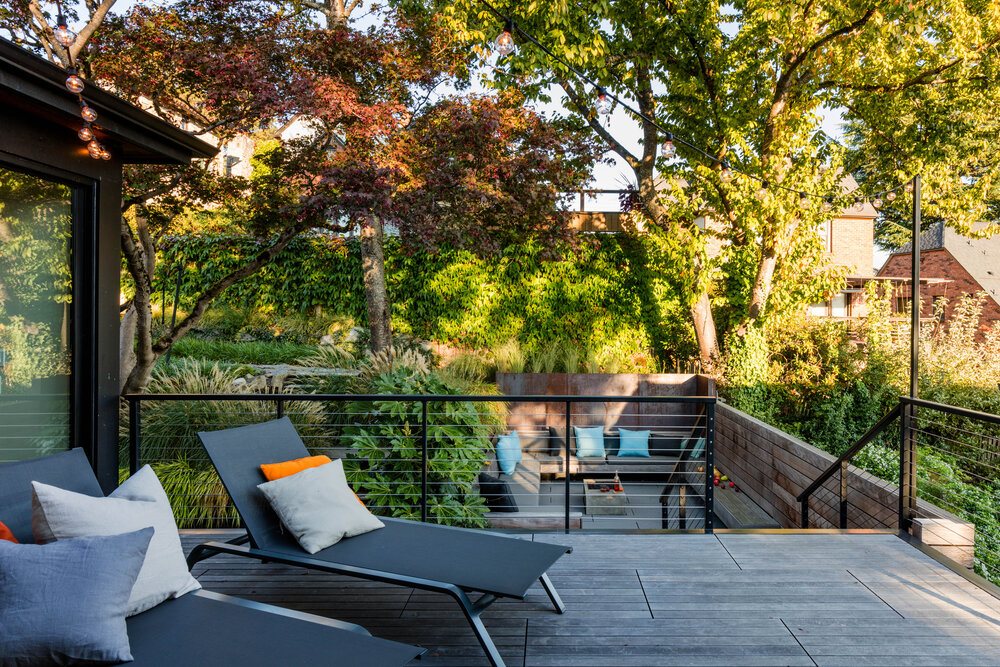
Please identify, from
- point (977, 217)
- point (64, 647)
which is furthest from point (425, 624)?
point (977, 217)

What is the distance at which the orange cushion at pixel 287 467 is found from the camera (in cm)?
318

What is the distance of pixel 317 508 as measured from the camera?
118 inches

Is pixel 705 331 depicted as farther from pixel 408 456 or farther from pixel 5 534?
pixel 5 534

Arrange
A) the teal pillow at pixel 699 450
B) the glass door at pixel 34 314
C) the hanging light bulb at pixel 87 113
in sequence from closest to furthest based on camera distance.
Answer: the hanging light bulb at pixel 87 113, the glass door at pixel 34 314, the teal pillow at pixel 699 450

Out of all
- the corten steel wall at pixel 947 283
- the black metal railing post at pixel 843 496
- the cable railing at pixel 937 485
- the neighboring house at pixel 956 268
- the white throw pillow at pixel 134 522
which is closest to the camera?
the white throw pillow at pixel 134 522

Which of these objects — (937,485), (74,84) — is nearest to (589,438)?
(937,485)

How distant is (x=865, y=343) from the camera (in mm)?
8766

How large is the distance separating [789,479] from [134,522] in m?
5.68

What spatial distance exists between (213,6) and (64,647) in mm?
5213

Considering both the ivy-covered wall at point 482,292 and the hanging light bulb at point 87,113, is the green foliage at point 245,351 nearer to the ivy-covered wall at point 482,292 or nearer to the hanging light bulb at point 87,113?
the ivy-covered wall at point 482,292

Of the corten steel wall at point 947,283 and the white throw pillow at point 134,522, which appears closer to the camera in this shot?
the white throw pillow at point 134,522

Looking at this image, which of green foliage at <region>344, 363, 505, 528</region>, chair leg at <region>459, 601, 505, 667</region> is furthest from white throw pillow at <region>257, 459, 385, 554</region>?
green foliage at <region>344, 363, 505, 528</region>

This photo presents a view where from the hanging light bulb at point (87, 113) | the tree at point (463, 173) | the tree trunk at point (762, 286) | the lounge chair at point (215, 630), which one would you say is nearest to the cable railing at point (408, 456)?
the lounge chair at point (215, 630)

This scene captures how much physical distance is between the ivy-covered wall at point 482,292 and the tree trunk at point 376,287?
1124 mm
